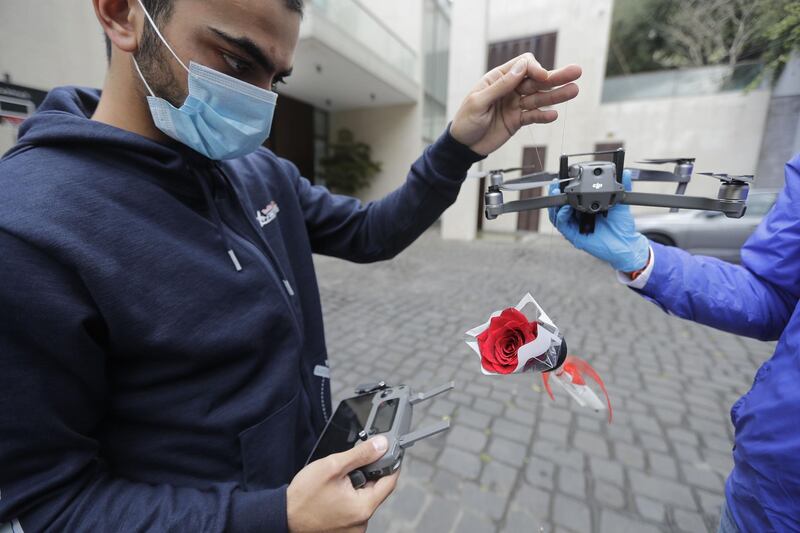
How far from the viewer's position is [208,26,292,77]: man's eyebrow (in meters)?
0.83

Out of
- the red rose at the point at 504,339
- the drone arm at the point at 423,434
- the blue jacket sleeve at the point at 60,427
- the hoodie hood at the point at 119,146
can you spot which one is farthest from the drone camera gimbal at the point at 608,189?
the blue jacket sleeve at the point at 60,427

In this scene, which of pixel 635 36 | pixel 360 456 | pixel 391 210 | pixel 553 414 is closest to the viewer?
pixel 360 456

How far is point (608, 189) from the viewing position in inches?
31.4

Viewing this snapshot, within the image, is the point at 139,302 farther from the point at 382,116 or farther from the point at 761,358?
the point at 382,116

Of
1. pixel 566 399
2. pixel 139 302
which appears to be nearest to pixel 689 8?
pixel 139 302

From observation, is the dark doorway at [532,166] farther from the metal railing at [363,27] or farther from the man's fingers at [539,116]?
the metal railing at [363,27]

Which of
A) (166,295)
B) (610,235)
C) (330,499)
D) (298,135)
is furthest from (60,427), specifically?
(298,135)

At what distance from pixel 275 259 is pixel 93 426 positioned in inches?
20.8

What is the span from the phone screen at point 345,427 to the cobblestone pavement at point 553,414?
61 centimetres

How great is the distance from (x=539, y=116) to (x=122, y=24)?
1006 mm

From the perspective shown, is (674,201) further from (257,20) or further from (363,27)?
(363,27)

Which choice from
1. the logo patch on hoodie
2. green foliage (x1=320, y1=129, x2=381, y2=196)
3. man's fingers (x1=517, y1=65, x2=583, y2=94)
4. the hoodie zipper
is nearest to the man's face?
the hoodie zipper

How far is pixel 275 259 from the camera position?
3.47 ft

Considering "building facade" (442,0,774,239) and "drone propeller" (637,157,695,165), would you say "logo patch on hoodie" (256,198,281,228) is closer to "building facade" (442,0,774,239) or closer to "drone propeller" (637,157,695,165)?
"building facade" (442,0,774,239)
